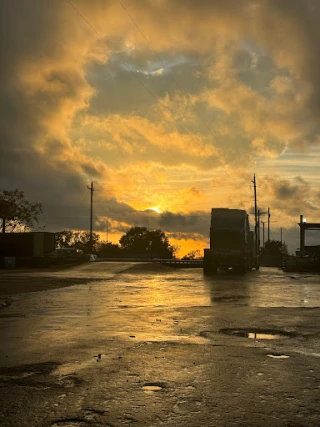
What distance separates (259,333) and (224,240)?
1178 inches

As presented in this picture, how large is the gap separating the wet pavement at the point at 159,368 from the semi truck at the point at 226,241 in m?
25.2

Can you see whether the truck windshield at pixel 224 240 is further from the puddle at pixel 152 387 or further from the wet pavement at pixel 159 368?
the puddle at pixel 152 387

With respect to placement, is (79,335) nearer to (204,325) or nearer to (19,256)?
(204,325)

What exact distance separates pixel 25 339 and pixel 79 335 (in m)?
1.03

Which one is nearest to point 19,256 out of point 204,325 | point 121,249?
point 204,325

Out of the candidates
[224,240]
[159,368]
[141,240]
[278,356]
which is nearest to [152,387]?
[159,368]

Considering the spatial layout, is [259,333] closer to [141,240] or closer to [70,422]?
[70,422]

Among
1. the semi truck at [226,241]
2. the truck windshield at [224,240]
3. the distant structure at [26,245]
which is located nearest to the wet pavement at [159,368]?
the semi truck at [226,241]

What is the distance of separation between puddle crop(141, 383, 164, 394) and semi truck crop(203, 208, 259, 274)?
1339 inches

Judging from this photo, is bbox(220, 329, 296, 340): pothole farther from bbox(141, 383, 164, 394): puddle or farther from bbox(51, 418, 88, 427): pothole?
bbox(51, 418, 88, 427): pothole

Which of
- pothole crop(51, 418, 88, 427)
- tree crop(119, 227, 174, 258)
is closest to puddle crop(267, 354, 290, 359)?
pothole crop(51, 418, 88, 427)

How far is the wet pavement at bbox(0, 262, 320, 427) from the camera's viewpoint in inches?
212

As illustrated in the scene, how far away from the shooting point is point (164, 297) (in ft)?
65.6

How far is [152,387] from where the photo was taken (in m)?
6.43
